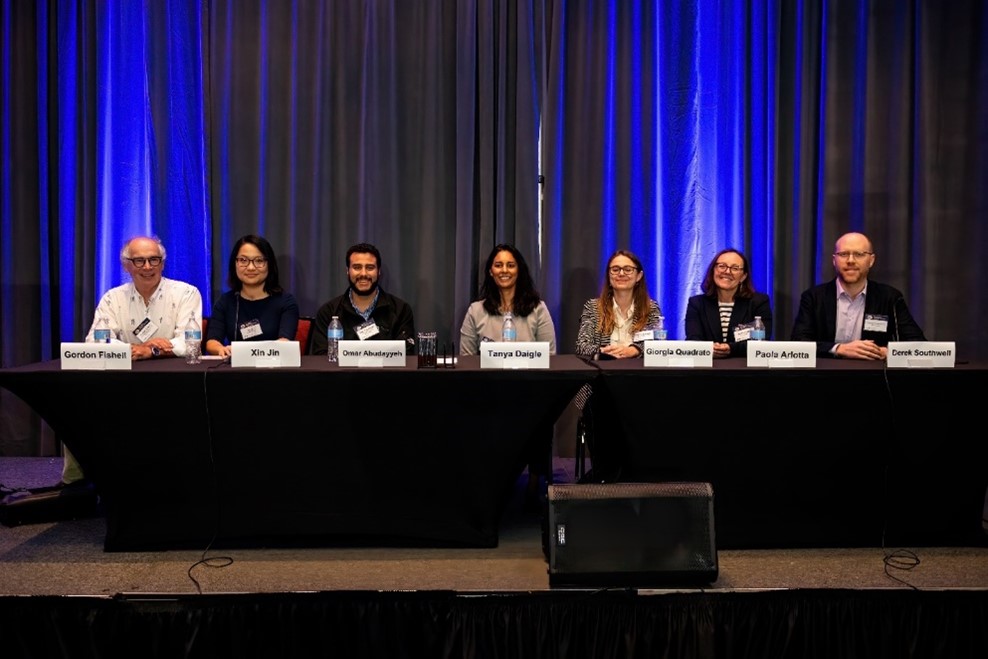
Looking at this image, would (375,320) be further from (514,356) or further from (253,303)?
(514,356)

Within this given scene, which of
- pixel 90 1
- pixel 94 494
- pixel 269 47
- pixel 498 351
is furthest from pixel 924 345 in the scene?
pixel 90 1

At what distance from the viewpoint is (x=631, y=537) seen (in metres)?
2.38

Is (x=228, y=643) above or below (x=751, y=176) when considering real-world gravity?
below

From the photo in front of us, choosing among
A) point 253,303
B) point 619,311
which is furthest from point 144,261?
point 619,311

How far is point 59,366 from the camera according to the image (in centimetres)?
276

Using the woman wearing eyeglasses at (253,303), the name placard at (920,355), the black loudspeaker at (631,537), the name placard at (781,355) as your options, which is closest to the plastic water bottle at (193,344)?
the woman wearing eyeglasses at (253,303)

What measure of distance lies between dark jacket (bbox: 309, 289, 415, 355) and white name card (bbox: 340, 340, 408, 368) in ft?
2.85

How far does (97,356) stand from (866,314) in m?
3.29

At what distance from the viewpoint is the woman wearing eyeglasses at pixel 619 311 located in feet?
12.3

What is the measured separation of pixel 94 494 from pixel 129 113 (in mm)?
2340

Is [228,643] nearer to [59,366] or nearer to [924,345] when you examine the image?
[59,366]

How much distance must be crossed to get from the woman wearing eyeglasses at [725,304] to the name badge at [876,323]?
47 centimetres

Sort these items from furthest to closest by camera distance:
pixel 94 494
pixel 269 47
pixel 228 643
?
1. pixel 269 47
2. pixel 94 494
3. pixel 228 643

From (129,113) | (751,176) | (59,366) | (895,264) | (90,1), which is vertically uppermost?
(90,1)
